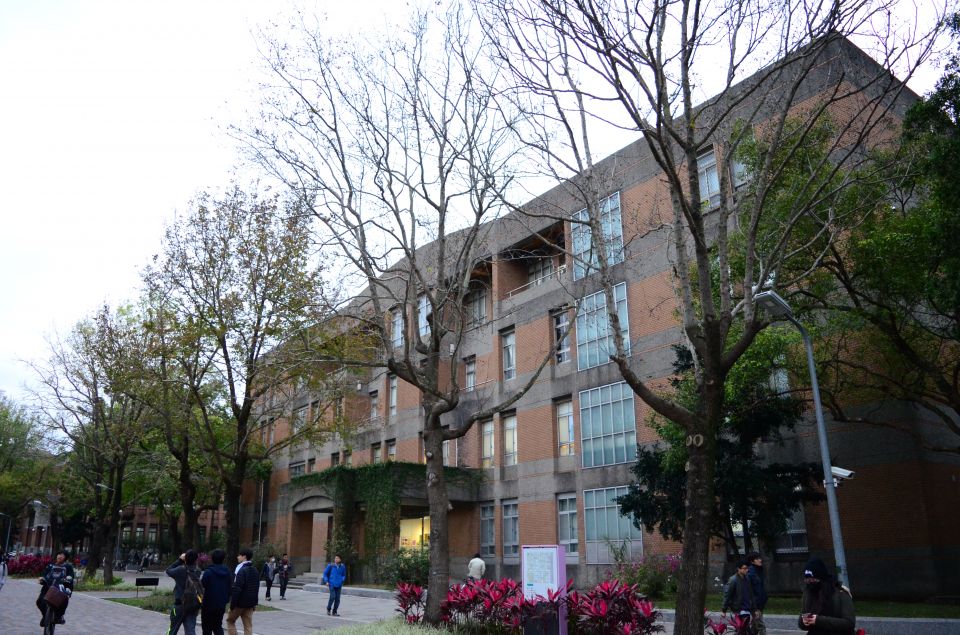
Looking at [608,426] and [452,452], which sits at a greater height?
[452,452]

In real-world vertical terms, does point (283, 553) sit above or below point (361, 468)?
below

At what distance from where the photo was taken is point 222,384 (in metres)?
25.0

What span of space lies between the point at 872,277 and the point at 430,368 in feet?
31.9

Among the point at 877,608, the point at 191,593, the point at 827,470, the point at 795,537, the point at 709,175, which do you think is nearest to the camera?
the point at 191,593

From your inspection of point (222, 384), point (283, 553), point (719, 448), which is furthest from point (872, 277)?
point (283, 553)

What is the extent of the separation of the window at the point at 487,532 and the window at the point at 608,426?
638 cm

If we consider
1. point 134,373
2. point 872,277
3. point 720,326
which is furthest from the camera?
point 134,373

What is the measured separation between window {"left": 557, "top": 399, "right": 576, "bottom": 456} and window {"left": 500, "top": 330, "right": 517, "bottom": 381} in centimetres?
318

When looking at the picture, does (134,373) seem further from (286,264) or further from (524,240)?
→ (524,240)

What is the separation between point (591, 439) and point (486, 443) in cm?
693

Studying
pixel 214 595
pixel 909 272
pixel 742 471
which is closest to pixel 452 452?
pixel 742 471

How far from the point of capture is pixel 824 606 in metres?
6.55

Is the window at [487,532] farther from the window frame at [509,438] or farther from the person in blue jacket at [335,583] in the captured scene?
the person in blue jacket at [335,583]

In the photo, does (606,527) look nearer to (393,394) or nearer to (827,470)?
(827,470)
